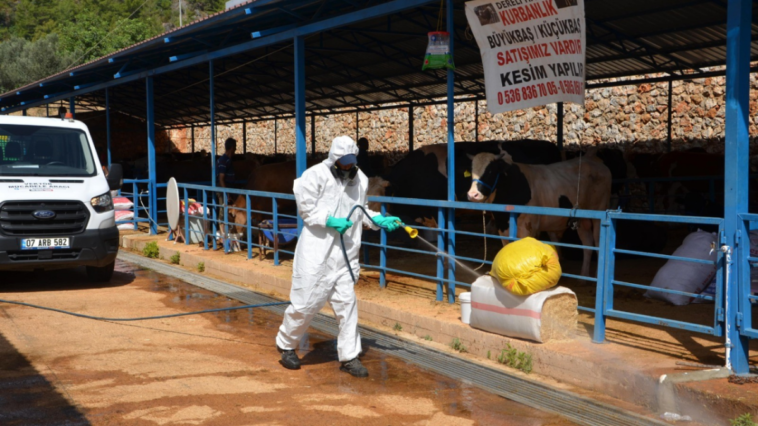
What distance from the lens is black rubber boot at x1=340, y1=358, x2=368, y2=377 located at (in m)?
6.09

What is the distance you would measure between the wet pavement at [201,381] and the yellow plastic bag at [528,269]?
0.97 meters

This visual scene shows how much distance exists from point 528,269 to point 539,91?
5.88ft

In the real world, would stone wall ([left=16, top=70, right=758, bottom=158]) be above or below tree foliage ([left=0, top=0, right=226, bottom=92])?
below

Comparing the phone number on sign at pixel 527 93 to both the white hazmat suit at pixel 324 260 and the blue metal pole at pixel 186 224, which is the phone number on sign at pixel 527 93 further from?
the blue metal pole at pixel 186 224

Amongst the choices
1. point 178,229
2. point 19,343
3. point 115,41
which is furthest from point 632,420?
point 115,41

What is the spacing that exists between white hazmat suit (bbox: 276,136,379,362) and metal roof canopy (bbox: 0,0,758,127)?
2.75 m

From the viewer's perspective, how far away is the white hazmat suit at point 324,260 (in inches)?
242

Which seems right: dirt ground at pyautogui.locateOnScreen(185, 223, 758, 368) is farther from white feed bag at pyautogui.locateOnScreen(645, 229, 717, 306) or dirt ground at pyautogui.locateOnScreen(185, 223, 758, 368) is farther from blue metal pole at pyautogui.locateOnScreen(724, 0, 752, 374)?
blue metal pole at pyautogui.locateOnScreen(724, 0, 752, 374)

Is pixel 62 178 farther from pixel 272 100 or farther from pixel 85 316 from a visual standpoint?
pixel 272 100

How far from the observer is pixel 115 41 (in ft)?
168

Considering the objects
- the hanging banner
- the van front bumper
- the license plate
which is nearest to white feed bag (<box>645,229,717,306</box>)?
the hanging banner

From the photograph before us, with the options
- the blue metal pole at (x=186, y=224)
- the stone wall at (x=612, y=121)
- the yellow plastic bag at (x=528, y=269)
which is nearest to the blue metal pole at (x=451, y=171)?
the yellow plastic bag at (x=528, y=269)

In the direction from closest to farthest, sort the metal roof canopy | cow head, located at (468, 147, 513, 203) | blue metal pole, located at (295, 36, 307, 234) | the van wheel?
cow head, located at (468, 147, 513, 203), the metal roof canopy, blue metal pole, located at (295, 36, 307, 234), the van wheel

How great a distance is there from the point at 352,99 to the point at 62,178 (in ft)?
46.5
